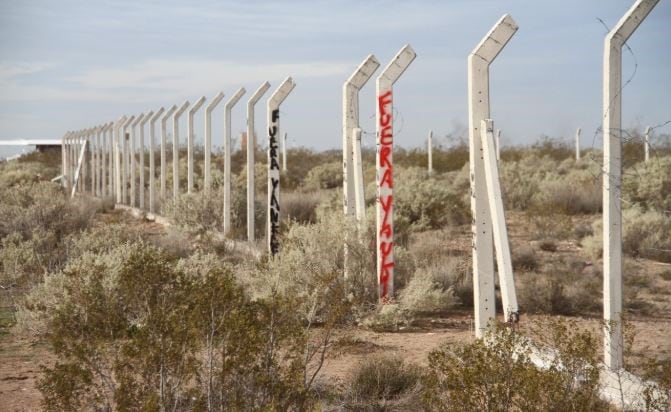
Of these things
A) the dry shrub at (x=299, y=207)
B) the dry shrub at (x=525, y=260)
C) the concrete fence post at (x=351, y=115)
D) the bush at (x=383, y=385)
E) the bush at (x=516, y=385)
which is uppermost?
the concrete fence post at (x=351, y=115)

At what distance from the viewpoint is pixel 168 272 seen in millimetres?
5828

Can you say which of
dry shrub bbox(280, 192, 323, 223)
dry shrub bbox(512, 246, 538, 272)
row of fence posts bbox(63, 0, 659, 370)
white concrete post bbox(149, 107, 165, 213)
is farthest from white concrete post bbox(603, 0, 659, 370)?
white concrete post bbox(149, 107, 165, 213)

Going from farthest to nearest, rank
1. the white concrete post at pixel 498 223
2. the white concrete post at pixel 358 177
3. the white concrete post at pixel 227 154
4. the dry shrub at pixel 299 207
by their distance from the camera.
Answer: the dry shrub at pixel 299 207 < the white concrete post at pixel 227 154 < the white concrete post at pixel 358 177 < the white concrete post at pixel 498 223

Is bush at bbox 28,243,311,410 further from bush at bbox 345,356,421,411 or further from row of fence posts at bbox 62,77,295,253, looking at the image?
row of fence posts at bbox 62,77,295,253

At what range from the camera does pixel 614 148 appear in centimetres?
643

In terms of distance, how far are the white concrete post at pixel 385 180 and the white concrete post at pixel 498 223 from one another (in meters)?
2.42

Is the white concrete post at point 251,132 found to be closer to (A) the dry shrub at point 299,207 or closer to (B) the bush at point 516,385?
(A) the dry shrub at point 299,207

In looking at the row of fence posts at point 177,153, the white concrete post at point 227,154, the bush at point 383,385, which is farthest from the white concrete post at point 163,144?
the bush at point 383,385

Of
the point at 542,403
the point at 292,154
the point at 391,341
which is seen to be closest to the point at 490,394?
the point at 542,403

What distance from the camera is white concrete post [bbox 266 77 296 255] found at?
12688 mm

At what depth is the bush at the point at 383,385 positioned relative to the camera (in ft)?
20.1

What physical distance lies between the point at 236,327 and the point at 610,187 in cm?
277

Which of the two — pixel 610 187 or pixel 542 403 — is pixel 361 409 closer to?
pixel 542 403

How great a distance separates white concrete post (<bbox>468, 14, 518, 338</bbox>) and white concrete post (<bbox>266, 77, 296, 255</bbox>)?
17.5 ft
